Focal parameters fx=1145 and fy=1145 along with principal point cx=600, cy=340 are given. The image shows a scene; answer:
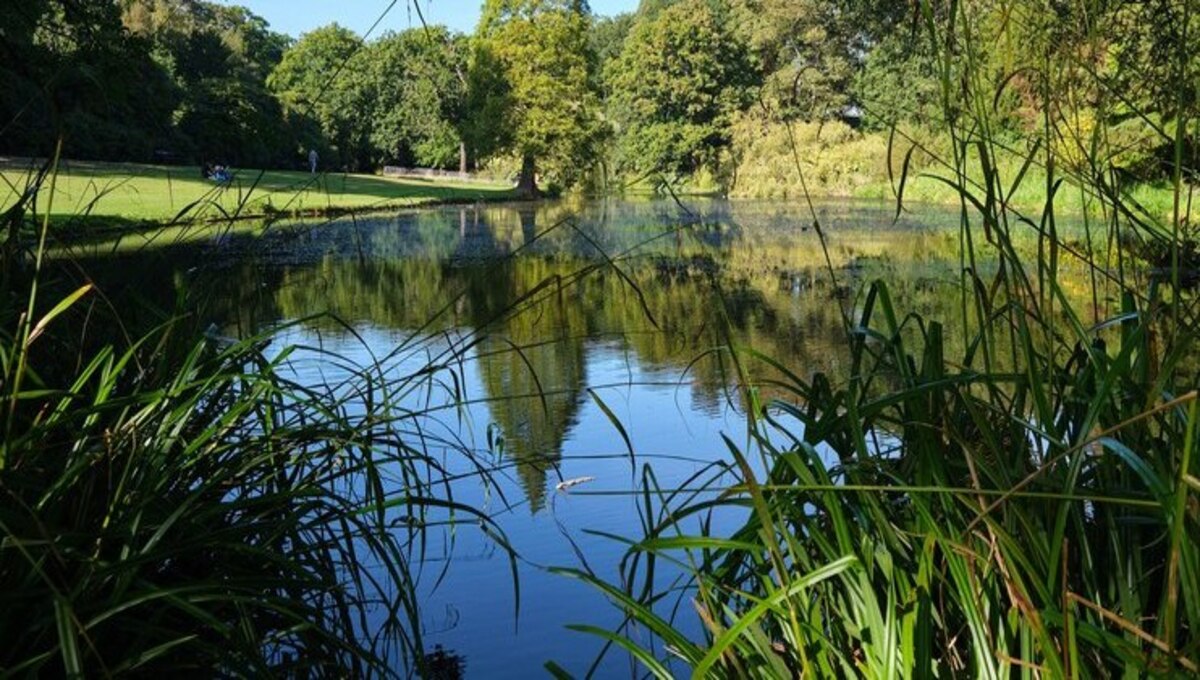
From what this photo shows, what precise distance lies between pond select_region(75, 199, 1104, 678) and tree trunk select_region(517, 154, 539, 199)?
714 inches

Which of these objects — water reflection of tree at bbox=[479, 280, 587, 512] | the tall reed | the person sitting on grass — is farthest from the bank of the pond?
water reflection of tree at bbox=[479, 280, 587, 512]

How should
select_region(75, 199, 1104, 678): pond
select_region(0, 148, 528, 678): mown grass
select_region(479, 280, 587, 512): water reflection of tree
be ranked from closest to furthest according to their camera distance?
select_region(0, 148, 528, 678): mown grass → select_region(75, 199, 1104, 678): pond → select_region(479, 280, 587, 512): water reflection of tree

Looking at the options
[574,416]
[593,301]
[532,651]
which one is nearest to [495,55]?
[593,301]

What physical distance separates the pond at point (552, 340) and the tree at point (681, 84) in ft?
56.5

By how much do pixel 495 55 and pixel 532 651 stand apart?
42.5m

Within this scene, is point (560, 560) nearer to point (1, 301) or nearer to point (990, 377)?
point (1, 301)

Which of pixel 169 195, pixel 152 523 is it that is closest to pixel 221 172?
pixel 152 523

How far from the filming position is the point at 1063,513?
1232 millimetres

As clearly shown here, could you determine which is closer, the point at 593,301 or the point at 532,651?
the point at 532,651

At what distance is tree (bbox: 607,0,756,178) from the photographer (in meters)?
40.7

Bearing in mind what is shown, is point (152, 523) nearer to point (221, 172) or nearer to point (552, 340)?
point (552, 340)

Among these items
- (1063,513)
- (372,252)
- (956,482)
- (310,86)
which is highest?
(310,86)

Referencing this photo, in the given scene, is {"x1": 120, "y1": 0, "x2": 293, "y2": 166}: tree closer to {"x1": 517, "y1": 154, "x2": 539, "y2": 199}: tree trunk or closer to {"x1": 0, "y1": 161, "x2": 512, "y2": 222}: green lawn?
{"x1": 0, "y1": 161, "x2": 512, "y2": 222}: green lawn

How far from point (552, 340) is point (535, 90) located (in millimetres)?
41392
